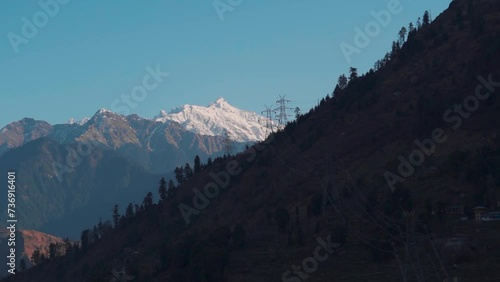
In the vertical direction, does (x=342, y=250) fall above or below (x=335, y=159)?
below

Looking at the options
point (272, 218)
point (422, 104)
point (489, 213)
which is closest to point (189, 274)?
point (272, 218)

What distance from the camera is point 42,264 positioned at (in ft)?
526

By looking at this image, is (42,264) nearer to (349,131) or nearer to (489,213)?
(349,131)

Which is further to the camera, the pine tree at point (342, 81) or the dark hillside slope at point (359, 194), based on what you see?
the pine tree at point (342, 81)

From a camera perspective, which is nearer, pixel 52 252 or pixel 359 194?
pixel 359 194

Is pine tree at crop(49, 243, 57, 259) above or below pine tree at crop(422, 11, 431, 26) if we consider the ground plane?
below

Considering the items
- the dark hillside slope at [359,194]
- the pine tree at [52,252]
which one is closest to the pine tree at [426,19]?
A: the dark hillside slope at [359,194]

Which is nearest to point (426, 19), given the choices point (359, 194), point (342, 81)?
point (342, 81)

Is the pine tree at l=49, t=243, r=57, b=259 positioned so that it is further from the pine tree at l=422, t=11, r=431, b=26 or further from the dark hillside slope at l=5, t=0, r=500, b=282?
the pine tree at l=422, t=11, r=431, b=26

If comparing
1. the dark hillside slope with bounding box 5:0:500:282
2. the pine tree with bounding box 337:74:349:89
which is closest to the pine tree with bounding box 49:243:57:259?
the dark hillside slope with bounding box 5:0:500:282

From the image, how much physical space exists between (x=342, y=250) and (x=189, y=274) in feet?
55.6

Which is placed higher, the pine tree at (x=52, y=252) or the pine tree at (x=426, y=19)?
the pine tree at (x=426, y=19)

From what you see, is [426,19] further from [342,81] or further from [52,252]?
[52,252]

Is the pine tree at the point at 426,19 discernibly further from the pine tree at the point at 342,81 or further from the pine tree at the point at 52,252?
the pine tree at the point at 52,252
